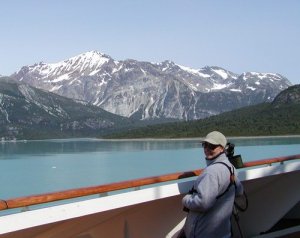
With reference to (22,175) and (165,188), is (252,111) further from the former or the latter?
(165,188)

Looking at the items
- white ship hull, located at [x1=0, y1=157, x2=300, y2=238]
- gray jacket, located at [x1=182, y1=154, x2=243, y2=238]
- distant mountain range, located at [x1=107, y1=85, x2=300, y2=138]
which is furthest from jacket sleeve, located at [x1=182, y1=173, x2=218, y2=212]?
distant mountain range, located at [x1=107, y1=85, x2=300, y2=138]

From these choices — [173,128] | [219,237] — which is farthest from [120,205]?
[173,128]

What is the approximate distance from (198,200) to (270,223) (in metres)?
1.98

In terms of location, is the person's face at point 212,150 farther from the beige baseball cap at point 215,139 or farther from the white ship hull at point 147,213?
the white ship hull at point 147,213

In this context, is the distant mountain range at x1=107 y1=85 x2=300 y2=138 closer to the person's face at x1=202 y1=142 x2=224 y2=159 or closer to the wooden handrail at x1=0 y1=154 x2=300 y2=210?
the wooden handrail at x1=0 y1=154 x2=300 y2=210

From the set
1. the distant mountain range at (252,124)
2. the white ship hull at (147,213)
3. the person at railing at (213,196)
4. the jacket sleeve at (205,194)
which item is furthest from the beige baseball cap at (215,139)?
the distant mountain range at (252,124)

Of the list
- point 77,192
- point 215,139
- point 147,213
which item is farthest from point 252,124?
point 77,192

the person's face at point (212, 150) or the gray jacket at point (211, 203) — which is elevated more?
the person's face at point (212, 150)

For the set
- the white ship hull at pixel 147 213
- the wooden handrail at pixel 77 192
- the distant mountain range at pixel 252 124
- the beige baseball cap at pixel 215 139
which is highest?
the distant mountain range at pixel 252 124

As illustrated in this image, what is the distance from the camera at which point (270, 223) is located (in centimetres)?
527

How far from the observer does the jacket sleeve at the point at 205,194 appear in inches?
138

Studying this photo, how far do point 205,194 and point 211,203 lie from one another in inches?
3.1

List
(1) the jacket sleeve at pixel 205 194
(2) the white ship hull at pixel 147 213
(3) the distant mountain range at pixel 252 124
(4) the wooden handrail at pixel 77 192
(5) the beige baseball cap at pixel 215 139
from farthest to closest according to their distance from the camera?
(3) the distant mountain range at pixel 252 124 → (5) the beige baseball cap at pixel 215 139 → (1) the jacket sleeve at pixel 205 194 → (2) the white ship hull at pixel 147 213 → (4) the wooden handrail at pixel 77 192

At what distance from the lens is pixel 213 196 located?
139 inches
